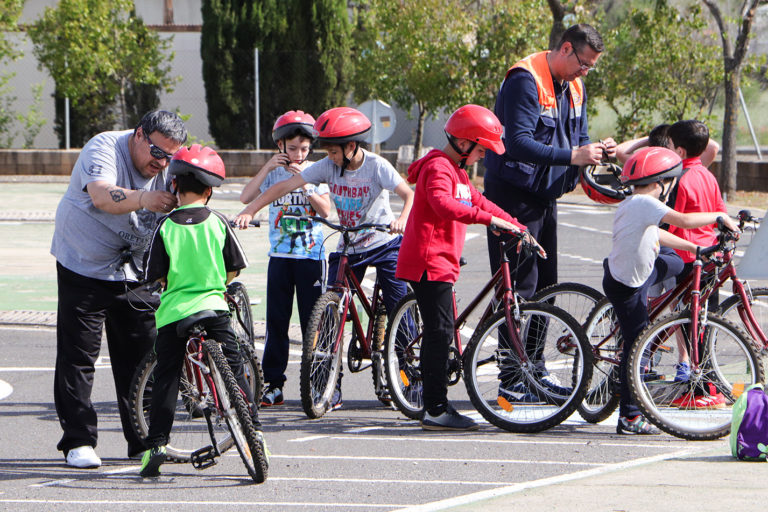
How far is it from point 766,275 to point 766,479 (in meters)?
1.09

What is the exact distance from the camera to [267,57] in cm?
3161

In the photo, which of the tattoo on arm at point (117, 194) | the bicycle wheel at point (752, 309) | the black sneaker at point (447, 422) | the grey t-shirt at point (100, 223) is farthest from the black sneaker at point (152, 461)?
the bicycle wheel at point (752, 309)

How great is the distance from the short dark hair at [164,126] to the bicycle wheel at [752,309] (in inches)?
118

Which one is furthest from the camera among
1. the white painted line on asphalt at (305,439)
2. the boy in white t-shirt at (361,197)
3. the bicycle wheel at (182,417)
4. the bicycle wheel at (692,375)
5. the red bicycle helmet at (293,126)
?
the red bicycle helmet at (293,126)

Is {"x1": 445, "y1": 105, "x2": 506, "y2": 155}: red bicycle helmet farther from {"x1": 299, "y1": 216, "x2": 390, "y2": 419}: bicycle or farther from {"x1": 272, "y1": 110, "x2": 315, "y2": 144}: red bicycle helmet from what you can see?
{"x1": 272, "y1": 110, "x2": 315, "y2": 144}: red bicycle helmet

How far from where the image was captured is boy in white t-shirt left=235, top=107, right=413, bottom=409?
275 inches

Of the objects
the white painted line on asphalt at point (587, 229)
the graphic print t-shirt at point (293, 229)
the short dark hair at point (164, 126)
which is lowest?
the white painted line on asphalt at point (587, 229)

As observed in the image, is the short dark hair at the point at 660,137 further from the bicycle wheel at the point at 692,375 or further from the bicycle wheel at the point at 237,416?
the bicycle wheel at the point at 237,416

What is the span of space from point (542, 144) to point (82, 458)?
2918 mm

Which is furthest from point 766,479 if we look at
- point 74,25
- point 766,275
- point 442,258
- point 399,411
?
point 74,25

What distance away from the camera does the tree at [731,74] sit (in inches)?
979

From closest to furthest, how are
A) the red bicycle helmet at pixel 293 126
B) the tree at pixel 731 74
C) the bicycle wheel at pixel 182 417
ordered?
the bicycle wheel at pixel 182 417 < the red bicycle helmet at pixel 293 126 < the tree at pixel 731 74

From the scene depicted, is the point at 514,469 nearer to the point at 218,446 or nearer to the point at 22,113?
the point at 218,446

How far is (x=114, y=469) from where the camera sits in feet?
18.8
